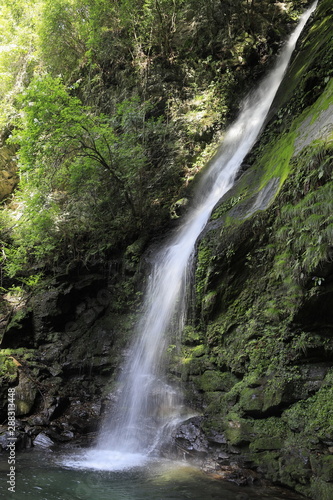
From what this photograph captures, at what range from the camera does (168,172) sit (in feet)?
36.4

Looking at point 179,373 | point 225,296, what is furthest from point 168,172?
point 179,373

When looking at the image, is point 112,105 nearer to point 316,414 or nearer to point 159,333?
point 159,333

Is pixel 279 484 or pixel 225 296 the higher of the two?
pixel 225 296

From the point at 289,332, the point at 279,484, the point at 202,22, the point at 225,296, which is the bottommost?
the point at 279,484

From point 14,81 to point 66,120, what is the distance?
10988mm

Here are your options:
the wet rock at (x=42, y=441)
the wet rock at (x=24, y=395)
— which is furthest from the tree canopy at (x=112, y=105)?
the wet rock at (x=42, y=441)

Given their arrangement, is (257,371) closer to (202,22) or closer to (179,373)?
(179,373)

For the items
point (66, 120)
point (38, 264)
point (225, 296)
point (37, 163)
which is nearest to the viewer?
point (225, 296)

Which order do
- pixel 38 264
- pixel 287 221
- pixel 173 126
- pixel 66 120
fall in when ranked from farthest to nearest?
pixel 173 126, pixel 38 264, pixel 66 120, pixel 287 221

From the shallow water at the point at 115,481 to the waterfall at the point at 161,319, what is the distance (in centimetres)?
64

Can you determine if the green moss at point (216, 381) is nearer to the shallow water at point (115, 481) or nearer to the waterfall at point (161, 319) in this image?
the waterfall at point (161, 319)

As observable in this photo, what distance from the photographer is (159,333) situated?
23.8ft

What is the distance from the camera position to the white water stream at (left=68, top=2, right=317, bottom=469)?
5.92m

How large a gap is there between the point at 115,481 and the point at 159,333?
303 centimetres
